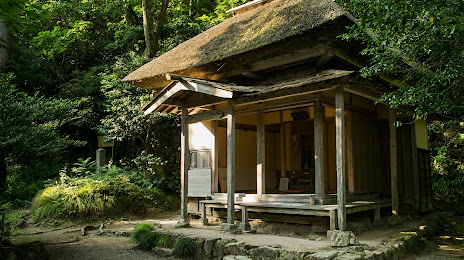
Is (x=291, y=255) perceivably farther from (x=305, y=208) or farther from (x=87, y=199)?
(x=87, y=199)

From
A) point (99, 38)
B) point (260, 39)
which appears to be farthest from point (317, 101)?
point (99, 38)

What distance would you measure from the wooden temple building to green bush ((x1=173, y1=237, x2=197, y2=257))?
1.18 metres

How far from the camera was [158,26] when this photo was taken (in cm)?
1530

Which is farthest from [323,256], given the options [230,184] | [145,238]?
[145,238]

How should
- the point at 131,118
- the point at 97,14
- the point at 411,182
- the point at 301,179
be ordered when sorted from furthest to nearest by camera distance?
the point at 97,14 < the point at 131,118 < the point at 301,179 < the point at 411,182

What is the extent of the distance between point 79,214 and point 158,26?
8.91 meters

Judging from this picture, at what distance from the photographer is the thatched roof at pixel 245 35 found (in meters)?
6.90

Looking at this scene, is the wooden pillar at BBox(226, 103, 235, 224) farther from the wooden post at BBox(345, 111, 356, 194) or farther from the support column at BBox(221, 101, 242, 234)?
the wooden post at BBox(345, 111, 356, 194)

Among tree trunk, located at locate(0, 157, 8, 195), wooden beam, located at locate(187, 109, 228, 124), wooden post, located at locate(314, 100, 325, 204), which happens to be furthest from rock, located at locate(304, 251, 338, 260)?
tree trunk, located at locate(0, 157, 8, 195)

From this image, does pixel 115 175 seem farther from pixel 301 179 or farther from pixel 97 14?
Result: pixel 97 14

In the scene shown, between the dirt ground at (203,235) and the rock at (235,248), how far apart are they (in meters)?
0.22

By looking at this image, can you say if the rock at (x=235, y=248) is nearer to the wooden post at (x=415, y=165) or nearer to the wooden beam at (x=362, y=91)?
the wooden beam at (x=362, y=91)

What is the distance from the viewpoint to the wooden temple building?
671 cm

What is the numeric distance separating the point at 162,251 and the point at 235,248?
5.08 ft
